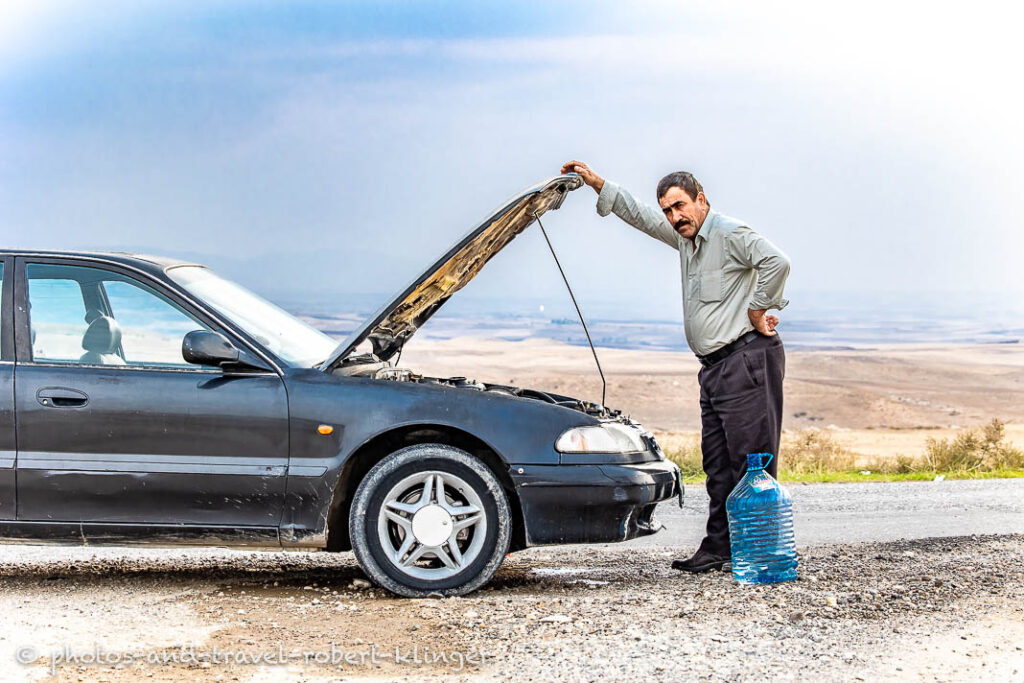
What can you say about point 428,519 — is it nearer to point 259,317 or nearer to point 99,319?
point 259,317

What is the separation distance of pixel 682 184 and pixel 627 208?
45cm

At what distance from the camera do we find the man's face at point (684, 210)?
6.86 m

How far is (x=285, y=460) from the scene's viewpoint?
608cm

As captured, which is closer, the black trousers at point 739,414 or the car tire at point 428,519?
the car tire at point 428,519

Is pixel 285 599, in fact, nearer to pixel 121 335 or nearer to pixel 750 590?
pixel 121 335

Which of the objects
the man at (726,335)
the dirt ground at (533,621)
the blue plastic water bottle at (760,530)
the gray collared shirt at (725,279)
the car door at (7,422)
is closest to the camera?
the dirt ground at (533,621)

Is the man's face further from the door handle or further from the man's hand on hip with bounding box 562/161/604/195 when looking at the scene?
the door handle

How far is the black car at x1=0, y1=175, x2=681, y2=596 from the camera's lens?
606 cm

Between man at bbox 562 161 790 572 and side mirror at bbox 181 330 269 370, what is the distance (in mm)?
2291

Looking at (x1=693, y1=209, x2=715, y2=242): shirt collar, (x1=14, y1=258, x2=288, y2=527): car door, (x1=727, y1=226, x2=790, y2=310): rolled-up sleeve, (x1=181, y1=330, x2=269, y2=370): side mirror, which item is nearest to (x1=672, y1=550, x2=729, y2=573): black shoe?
(x1=727, y1=226, x2=790, y2=310): rolled-up sleeve

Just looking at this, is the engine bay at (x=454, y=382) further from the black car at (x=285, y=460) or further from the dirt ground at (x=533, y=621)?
the dirt ground at (x=533, y=621)

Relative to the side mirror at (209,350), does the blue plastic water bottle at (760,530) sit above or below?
below

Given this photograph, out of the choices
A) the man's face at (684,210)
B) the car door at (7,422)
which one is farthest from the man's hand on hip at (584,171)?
the car door at (7,422)

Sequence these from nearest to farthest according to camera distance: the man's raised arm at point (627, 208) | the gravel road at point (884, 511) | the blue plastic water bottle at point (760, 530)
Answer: the blue plastic water bottle at point (760, 530)
the man's raised arm at point (627, 208)
the gravel road at point (884, 511)
